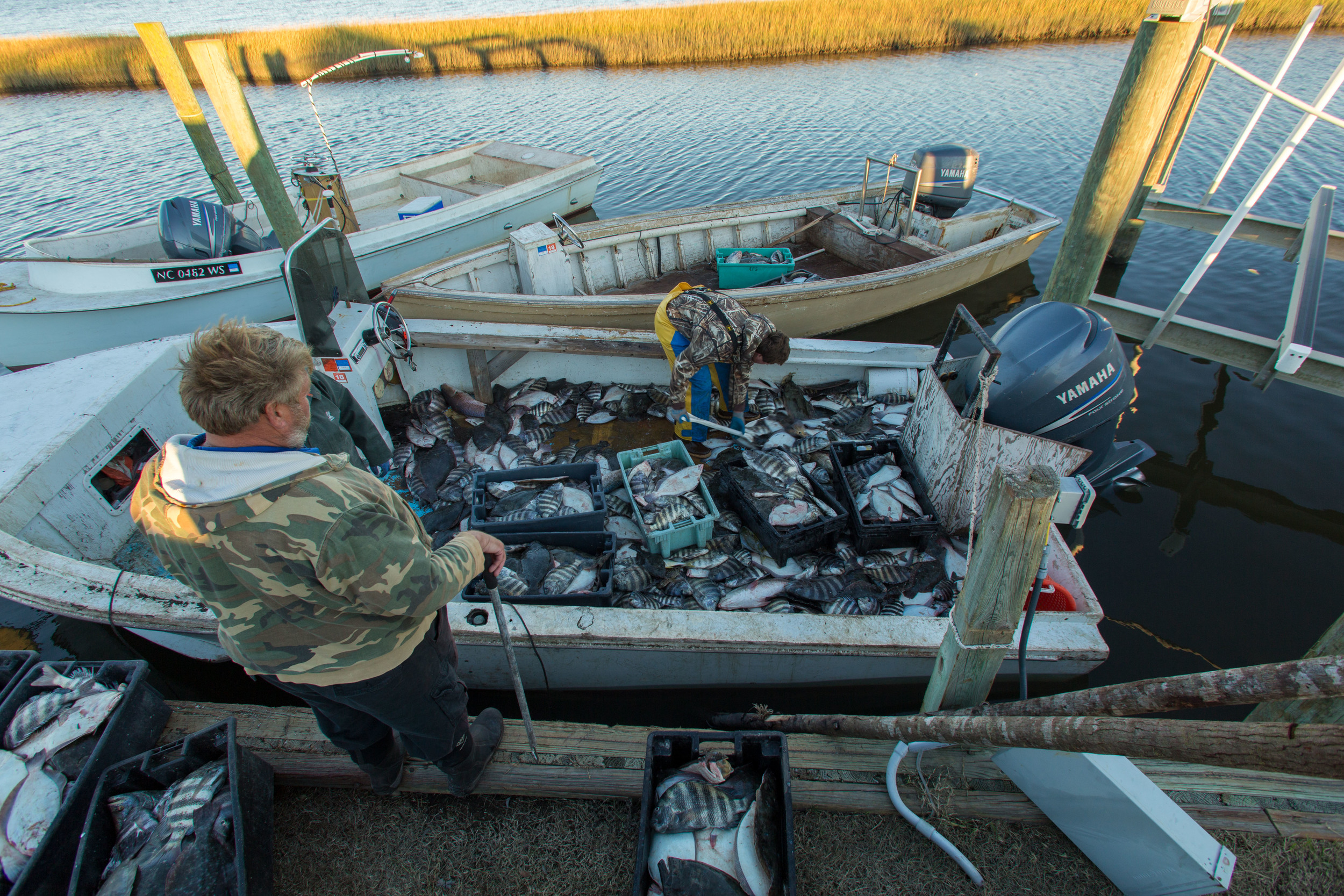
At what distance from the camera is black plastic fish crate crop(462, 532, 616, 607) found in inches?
123

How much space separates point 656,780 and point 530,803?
594 millimetres

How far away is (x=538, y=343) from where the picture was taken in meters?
5.08

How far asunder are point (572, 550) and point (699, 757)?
5.36ft

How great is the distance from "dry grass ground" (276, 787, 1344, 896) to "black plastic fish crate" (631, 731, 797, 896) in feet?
0.76

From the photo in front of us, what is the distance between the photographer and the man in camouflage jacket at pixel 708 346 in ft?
14.3

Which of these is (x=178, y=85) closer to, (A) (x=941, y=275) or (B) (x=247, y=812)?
(B) (x=247, y=812)

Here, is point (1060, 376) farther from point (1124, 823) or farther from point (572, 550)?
point (572, 550)

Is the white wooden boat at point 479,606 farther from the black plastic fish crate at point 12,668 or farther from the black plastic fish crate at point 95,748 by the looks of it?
the black plastic fish crate at point 95,748

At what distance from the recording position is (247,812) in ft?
6.77

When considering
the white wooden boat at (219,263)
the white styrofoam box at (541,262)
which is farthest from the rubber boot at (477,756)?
the white wooden boat at (219,263)

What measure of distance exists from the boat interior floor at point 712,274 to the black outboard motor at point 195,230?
4171mm

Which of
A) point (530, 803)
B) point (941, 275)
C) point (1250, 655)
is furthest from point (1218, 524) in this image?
point (530, 803)

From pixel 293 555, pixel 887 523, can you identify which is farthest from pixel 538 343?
pixel 293 555

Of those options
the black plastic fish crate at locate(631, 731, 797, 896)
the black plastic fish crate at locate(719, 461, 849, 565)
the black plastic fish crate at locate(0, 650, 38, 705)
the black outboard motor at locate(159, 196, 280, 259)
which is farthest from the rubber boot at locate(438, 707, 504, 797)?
the black outboard motor at locate(159, 196, 280, 259)
